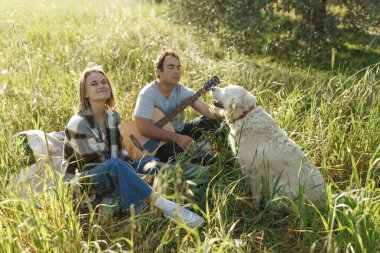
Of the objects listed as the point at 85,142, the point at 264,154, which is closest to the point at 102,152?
the point at 85,142

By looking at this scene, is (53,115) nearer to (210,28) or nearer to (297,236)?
(297,236)

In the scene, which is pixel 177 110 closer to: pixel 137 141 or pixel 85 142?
Answer: pixel 137 141

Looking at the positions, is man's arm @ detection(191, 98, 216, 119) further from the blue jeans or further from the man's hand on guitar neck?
the blue jeans

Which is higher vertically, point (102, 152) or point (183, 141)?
point (102, 152)

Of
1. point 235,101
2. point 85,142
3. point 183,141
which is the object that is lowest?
point 183,141

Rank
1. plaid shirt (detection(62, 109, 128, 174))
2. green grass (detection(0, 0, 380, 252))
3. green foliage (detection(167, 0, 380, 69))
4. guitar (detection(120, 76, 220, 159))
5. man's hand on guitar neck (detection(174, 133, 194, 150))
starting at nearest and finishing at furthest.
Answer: green grass (detection(0, 0, 380, 252)) < plaid shirt (detection(62, 109, 128, 174)) < man's hand on guitar neck (detection(174, 133, 194, 150)) < guitar (detection(120, 76, 220, 159)) < green foliage (detection(167, 0, 380, 69))

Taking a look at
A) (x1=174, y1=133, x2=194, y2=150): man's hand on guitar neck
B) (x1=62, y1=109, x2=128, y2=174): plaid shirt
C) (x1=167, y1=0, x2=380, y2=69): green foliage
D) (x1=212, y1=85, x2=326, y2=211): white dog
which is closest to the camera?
(x1=212, y1=85, x2=326, y2=211): white dog

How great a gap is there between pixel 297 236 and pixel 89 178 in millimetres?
1615

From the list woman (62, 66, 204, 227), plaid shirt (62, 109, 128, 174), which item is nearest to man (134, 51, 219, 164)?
woman (62, 66, 204, 227)

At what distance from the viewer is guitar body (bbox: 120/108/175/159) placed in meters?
4.23

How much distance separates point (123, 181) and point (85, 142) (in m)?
0.52

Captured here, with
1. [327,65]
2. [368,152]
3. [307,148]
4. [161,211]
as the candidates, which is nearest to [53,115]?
[161,211]

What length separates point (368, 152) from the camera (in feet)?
13.1

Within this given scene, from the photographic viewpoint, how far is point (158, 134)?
4168 millimetres
